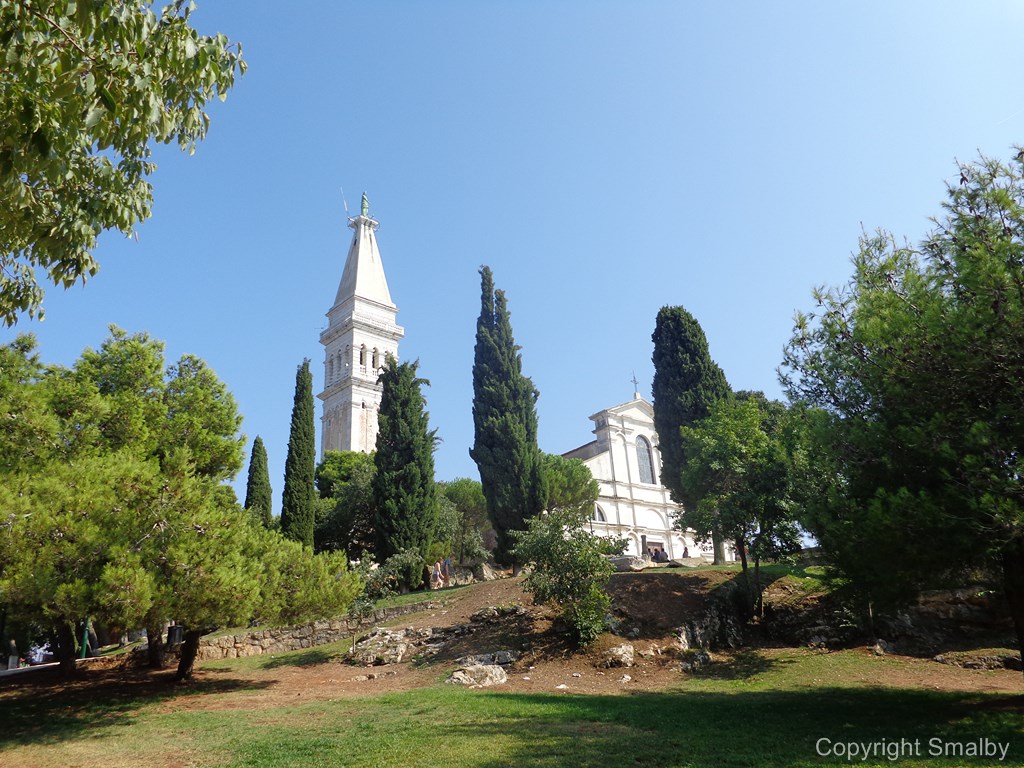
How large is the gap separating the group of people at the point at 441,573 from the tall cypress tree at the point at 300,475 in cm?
507

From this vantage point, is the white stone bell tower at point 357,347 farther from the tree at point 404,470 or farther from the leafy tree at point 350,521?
the tree at point 404,470

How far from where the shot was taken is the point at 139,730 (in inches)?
383

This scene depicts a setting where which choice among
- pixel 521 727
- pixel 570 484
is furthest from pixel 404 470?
pixel 521 727

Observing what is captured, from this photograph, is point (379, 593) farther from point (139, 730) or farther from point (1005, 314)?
point (1005, 314)

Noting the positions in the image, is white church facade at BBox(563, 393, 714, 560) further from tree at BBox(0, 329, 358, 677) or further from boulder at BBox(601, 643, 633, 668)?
tree at BBox(0, 329, 358, 677)

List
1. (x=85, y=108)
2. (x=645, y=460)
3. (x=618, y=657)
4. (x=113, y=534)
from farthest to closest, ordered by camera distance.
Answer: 1. (x=645, y=460)
2. (x=618, y=657)
3. (x=113, y=534)
4. (x=85, y=108)

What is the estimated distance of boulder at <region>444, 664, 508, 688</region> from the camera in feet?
43.2

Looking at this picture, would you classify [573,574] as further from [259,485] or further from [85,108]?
[259,485]

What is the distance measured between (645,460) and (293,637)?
1409 inches

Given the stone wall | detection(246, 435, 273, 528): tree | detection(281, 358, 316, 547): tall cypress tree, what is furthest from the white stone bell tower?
the stone wall

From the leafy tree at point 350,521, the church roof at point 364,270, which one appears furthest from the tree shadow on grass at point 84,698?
the church roof at point 364,270

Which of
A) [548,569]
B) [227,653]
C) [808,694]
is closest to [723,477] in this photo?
[548,569]

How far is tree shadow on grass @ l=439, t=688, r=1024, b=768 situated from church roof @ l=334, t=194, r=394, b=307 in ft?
183
